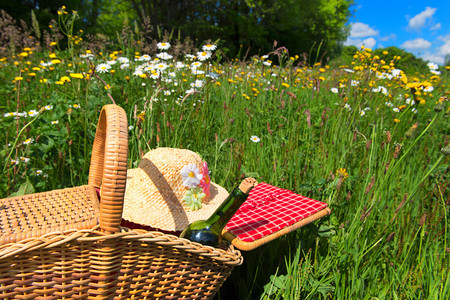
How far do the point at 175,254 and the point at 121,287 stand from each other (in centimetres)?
16

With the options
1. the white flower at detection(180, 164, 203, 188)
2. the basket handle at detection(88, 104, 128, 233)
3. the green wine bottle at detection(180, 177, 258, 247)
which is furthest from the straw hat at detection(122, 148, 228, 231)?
the basket handle at detection(88, 104, 128, 233)

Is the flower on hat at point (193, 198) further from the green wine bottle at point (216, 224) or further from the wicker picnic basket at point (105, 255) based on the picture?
the wicker picnic basket at point (105, 255)

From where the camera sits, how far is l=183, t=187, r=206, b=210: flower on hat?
48.9 inches

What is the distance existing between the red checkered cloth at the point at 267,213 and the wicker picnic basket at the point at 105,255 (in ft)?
0.38

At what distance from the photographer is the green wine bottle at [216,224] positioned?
0.92 m

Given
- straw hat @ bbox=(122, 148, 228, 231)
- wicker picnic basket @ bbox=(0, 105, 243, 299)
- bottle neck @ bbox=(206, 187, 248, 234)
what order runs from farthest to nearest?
straw hat @ bbox=(122, 148, 228, 231)
bottle neck @ bbox=(206, 187, 248, 234)
wicker picnic basket @ bbox=(0, 105, 243, 299)

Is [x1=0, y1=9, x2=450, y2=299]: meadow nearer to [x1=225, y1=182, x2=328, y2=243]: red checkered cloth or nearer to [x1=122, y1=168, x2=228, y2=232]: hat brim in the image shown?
[x1=225, y1=182, x2=328, y2=243]: red checkered cloth

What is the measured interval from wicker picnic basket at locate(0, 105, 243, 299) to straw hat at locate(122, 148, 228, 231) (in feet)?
0.91

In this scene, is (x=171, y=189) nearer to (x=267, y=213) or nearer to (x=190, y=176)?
(x=190, y=176)

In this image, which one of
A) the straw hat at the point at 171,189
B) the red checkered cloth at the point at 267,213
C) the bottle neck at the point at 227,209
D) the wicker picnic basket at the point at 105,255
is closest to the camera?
the wicker picnic basket at the point at 105,255

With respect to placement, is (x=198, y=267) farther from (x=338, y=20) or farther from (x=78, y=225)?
(x=338, y=20)

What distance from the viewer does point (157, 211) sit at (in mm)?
1194

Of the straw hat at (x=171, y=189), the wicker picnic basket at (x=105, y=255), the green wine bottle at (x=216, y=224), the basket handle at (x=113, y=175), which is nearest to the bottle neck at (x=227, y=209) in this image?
the green wine bottle at (x=216, y=224)

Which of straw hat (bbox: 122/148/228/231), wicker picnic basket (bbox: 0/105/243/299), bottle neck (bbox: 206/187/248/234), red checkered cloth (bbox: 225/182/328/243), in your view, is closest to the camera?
wicker picnic basket (bbox: 0/105/243/299)
